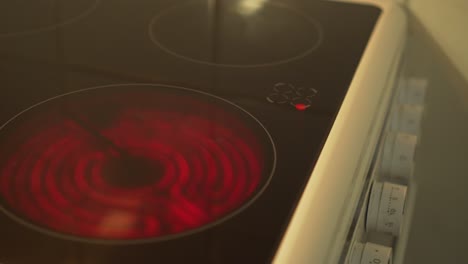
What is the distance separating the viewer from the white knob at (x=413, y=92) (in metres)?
0.72

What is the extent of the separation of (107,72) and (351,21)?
0.35m

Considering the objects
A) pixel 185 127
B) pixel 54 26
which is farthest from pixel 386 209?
pixel 54 26

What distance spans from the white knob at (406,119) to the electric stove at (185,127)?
6 cm

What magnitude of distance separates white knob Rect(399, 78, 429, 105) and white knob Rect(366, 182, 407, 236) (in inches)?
9.7

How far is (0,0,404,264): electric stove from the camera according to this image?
0.41 metres

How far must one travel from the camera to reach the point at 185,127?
21.2 inches

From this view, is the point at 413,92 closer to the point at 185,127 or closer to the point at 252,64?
the point at 252,64

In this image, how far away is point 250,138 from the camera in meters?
0.51

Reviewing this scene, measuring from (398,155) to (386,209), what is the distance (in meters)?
0.10

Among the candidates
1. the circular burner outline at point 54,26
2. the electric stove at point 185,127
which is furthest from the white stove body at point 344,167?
the circular burner outline at point 54,26

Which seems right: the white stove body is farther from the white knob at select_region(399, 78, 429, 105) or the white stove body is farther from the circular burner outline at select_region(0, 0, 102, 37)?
the circular burner outline at select_region(0, 0, 102, 37)

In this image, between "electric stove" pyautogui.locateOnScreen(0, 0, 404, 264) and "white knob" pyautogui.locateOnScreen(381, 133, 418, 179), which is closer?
"electric stove" pyautogui.locateOnScreen(0, 0, 404, 264)

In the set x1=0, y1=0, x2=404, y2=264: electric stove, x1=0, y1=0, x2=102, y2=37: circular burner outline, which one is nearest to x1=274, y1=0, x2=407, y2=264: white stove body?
x1=0, y1=0, x2=404, y2=264: electric stove

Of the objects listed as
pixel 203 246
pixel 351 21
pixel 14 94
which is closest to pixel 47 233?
pixel 203 246
